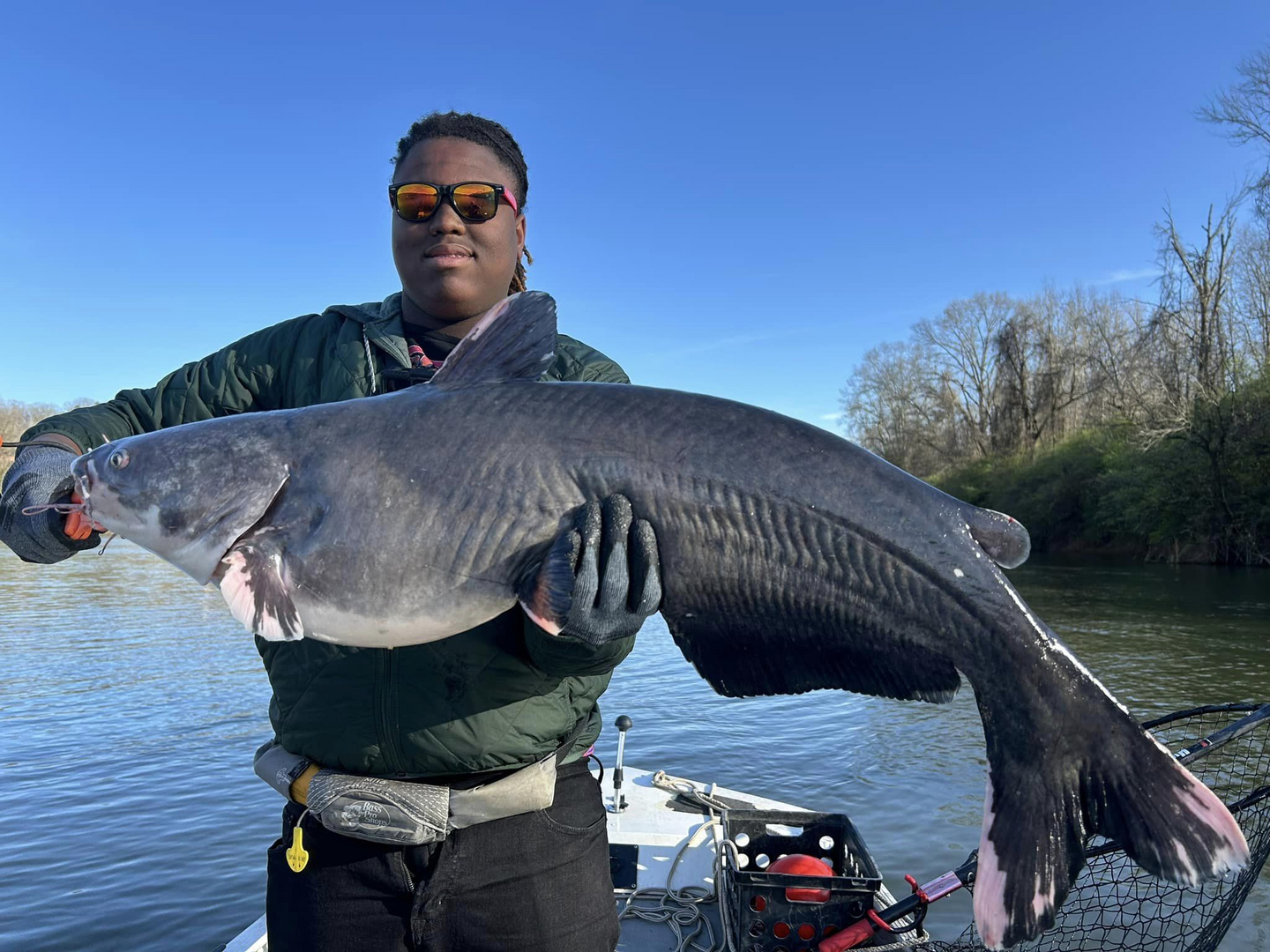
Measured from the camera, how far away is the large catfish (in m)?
2.04

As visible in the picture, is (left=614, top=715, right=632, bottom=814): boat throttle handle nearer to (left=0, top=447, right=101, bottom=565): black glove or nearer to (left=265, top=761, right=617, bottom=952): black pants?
(left=265, top=761, right=617, bottom=952): black pants

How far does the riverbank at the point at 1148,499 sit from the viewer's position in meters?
28.9

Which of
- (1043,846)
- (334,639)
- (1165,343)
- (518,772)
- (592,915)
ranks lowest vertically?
(592,915)

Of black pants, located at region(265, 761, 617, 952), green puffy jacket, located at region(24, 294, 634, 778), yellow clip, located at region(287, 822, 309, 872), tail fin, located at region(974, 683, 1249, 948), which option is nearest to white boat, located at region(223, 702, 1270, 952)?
tail fin, located at region(974, 683, 1249, 948)

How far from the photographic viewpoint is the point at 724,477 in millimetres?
2199

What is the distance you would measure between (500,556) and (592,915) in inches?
42.4

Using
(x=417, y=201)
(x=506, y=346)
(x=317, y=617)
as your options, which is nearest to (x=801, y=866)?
(x=317, y=617)

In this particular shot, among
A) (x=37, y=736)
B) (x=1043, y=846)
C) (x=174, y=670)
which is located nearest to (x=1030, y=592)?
(x=174, y=670)

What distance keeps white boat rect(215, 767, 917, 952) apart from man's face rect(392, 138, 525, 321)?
3225mm

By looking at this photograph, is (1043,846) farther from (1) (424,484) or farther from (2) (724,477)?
(1) (424,484)

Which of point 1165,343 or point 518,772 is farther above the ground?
point 1165,343

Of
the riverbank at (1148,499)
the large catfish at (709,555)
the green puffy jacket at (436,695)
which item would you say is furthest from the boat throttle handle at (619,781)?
the riverbank at (1148,499)

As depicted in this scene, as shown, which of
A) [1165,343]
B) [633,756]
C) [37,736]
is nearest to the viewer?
[633,756]

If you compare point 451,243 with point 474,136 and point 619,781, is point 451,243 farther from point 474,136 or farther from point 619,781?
point 619,781
